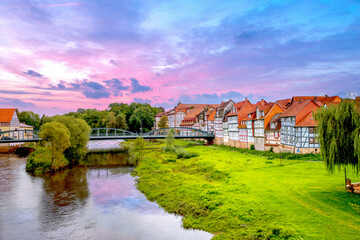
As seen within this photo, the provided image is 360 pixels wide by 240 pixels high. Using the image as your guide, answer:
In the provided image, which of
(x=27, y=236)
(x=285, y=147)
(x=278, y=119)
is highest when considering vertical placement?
(x=278, y=119)

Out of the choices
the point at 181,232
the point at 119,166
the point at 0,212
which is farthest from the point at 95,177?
the point at 181,232

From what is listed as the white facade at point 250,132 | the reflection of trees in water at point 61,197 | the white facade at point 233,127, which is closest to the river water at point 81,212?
the reflection of trees in water at point 61,197

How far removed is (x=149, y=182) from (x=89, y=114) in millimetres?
107306

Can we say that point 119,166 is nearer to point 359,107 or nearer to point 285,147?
point 285,147

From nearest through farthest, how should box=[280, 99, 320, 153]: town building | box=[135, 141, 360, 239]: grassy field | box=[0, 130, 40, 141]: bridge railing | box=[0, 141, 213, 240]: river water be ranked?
1. box=[135, 141, 360, 239]: grassy field
2. box=[0, 141, 213, 240]: river water
3. box=[280, 99, 320, 153]: town building
4. box=[0, 130, 40, 141]: bridge railing

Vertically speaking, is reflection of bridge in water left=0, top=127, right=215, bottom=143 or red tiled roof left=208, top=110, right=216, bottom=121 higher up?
red tiled roof left=208, top=110, right=216, bottom=121

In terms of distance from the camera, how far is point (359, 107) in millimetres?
17875

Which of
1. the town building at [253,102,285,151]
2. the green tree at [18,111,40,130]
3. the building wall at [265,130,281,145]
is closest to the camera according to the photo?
the building wall at [265,130,281,145]

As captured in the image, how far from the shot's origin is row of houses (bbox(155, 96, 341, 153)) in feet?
129

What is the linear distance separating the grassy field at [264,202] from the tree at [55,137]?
50.7ft

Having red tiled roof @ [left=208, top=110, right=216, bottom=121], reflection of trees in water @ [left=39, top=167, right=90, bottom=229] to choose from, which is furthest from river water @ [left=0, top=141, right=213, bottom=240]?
red tiled roof @ [left=208, top=110, right=216, bottom=121]

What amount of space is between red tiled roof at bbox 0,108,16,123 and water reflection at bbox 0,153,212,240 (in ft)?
173

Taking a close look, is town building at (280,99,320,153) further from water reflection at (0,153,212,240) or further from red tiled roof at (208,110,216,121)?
red tiled roof at (208,110,216,121)

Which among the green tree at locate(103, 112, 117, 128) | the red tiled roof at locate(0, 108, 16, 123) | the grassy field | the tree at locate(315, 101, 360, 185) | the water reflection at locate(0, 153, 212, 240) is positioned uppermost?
the red tiled roof at locate(0, 108, 16, 123)
